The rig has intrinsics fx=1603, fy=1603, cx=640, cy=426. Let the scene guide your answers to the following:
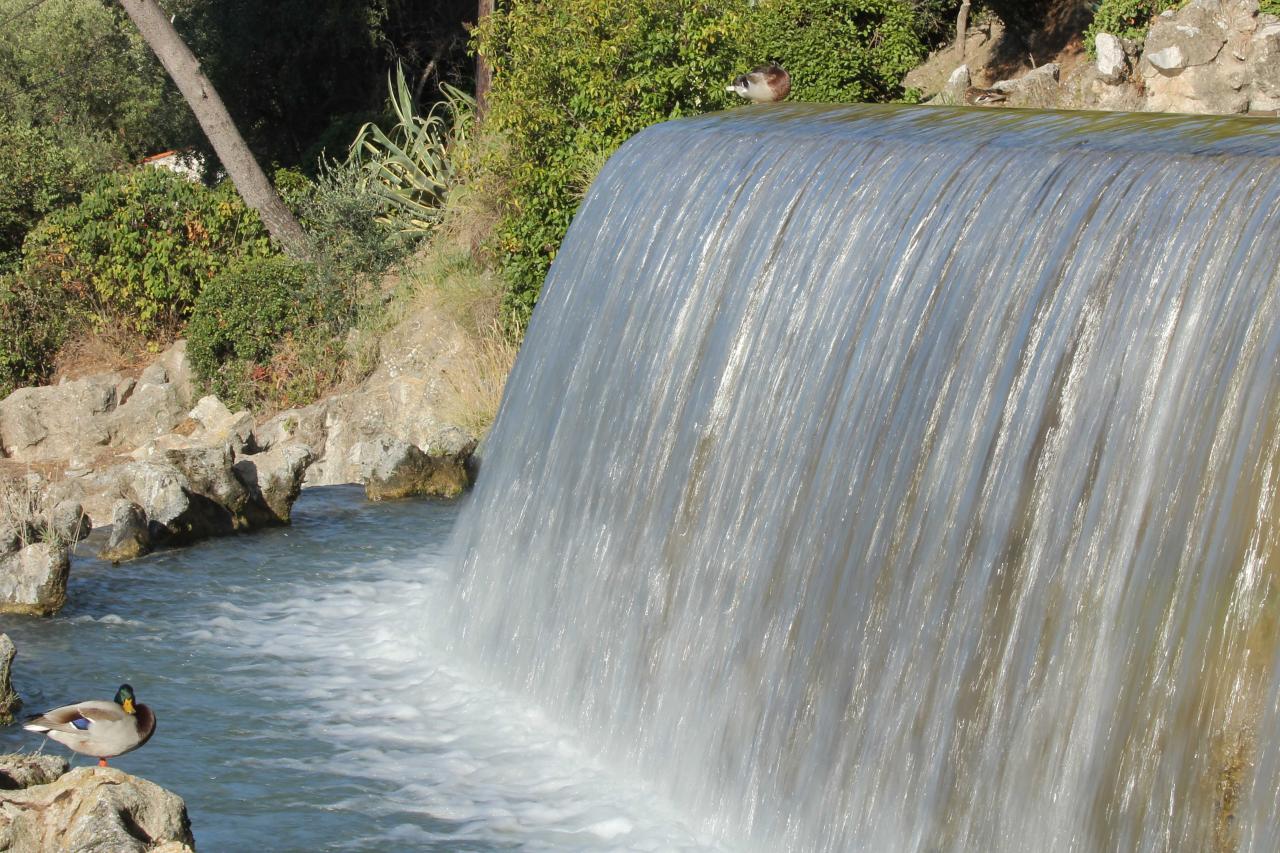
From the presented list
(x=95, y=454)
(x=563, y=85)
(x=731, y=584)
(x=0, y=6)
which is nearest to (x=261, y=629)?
(x=731, y=584)

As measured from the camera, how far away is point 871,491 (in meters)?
6.67

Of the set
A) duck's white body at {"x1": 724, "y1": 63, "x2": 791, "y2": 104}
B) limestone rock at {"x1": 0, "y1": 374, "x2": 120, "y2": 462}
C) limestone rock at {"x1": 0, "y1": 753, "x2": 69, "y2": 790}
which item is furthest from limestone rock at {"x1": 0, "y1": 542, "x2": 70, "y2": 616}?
limestone rock at {"x1": 0, "y1": 374, "x2": 120, "y2": 462}

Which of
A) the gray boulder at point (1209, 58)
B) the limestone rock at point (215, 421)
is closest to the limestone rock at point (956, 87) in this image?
the gray boulder at point (1209, 58)

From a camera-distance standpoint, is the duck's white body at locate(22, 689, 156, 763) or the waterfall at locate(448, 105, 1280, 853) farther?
the duck's white body at locate(22, 689, 156, 763)

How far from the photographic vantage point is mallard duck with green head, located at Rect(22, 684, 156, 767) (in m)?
7.14

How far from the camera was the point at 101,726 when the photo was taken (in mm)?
7207

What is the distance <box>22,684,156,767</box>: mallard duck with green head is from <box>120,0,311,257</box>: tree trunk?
1398cm

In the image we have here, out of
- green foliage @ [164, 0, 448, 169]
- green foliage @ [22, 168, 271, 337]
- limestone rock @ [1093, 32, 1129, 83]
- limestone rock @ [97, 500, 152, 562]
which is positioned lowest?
limestone rock @ [97, 500, 152, 562]

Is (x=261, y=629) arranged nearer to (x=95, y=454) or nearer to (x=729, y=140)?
(x=729, y=140)

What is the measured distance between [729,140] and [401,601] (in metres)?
3.78

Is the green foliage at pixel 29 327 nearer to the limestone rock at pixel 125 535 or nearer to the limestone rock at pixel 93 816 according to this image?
the limestone rock at pixel 125 535

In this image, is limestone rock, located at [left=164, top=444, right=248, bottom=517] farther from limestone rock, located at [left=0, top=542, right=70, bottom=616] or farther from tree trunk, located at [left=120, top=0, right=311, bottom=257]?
tree trunk, located at [left=120, top=0, right=311, bottom=257]

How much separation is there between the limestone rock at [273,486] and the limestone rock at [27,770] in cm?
604

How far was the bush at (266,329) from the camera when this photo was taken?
18.8 meters
